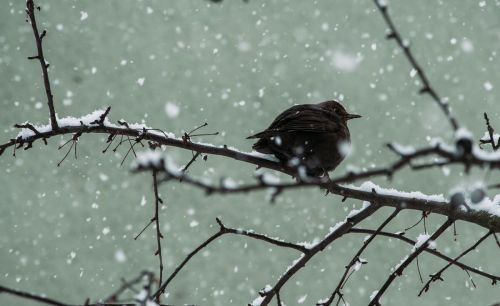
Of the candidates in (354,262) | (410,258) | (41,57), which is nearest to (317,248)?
(354,262)

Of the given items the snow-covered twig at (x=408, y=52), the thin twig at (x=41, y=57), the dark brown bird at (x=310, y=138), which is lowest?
the snow-covered twig at (x=408, y=52)

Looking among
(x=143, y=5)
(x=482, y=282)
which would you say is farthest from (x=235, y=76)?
(x=482, y=282)

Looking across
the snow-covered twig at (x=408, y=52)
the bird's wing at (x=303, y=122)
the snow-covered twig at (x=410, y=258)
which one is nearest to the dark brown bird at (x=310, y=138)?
the bird's wing at (x=303, y=122)

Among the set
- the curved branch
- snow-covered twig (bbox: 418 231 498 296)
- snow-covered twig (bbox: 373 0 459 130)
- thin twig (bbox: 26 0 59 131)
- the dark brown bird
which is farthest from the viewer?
the dark brown bird

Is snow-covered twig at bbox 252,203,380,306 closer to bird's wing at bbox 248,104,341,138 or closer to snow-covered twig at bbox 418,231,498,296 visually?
snow-covered twig at bbox 418,231,498,296

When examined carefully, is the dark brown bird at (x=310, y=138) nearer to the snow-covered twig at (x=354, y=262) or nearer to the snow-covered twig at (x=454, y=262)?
the snow-covered twig at (x=354, y=262)

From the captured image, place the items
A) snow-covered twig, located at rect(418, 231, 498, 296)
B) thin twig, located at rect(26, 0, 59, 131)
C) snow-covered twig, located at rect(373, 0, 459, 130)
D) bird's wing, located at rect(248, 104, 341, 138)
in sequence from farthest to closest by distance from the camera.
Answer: bird's wing, located at rect(248, 104, 341, 138), snow-covered twig, located at rect(418, 231, 498, 296), thin twig, located at rect(26, 0, 59, 131), snow-covered twig, located at rect(373, 0, 459, 130)

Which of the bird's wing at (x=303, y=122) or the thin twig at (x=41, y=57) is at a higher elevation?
the bird's wing at (x=303, y=122)

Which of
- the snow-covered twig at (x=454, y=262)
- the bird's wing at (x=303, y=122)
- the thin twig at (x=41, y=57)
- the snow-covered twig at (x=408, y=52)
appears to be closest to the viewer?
the snow-covered twig at (x=408, y=52)

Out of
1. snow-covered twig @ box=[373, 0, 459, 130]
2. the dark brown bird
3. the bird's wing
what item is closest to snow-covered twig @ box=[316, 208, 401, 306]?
the dark brown bird
